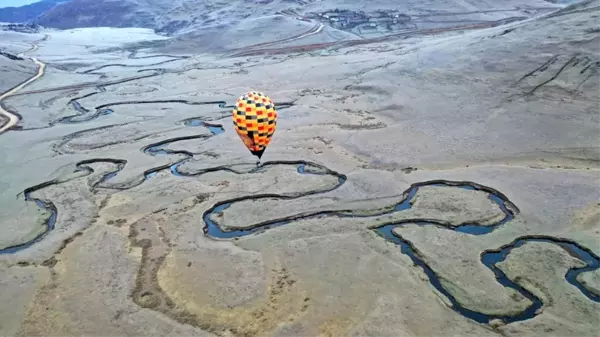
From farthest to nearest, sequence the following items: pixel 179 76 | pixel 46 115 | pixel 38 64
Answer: pixel 38 64
pixel 179 76
pixel 46 115

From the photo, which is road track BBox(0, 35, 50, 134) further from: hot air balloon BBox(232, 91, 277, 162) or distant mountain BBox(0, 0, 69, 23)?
distant mountain BBox(0, 0, 69, 23)

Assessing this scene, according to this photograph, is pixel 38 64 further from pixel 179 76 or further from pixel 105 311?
pixel 105 311

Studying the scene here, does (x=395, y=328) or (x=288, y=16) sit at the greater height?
(x=288, y=16)

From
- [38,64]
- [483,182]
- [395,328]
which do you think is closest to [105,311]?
[395,328]

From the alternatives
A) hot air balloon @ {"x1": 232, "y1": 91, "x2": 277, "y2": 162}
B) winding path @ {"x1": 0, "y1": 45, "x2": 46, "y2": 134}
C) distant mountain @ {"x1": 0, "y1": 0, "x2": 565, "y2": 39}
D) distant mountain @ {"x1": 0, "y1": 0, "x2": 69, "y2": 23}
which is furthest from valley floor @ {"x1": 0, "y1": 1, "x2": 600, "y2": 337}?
distant mountain @ {"x1": 0, "y1": 0, "x2": 69, "y2": 23}

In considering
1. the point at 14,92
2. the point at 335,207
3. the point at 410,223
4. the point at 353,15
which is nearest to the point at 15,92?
the point at 14,92

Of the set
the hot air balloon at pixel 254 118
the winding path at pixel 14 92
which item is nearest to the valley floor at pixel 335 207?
the winding path at pixel 14 92

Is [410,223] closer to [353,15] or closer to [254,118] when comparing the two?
[254,118]

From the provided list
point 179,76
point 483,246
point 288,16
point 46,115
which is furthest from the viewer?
point 288,16

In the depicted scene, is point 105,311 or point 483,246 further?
point 483,246
